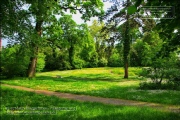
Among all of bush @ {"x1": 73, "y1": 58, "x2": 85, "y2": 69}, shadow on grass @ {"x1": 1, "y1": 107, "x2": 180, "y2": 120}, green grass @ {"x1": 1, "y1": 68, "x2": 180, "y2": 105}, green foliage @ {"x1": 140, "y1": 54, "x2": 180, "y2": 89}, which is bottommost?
green grass @ {"x1": 1, "y1": 68, "x2": 180, "y2": 105}

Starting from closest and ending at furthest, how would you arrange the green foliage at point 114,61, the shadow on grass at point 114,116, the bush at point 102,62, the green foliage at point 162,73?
the shadow on grass at point 114,116
the green foliage at point 162,73
the green foliage at point 114,61
the bush at point 102,62

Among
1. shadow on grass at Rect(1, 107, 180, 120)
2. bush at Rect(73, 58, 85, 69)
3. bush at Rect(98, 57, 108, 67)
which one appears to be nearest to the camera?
shadow on grass at Rect(1, 107, 180, 120)

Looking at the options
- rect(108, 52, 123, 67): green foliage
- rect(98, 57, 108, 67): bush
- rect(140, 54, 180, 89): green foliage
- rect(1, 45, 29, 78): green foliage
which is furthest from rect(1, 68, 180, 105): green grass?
rect(98, 57, 108, 67): bush

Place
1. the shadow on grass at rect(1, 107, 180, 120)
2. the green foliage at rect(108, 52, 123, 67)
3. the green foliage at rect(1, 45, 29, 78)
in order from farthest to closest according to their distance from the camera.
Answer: the green foliage at rect(108, 52, 123, 67), the green foliage at rect(1, 45, 29, 78), the shadow on grass at rect(1, 107, 180, 120)

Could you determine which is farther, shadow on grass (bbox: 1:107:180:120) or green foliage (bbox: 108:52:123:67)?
green foliage (bbox: 108:52:123:67)

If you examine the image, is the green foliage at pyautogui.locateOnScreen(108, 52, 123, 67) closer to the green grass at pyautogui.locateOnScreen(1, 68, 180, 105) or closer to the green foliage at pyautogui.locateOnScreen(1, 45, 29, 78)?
the green grass at pyautogui.locateOnScreen(1, 68, 180, 105)

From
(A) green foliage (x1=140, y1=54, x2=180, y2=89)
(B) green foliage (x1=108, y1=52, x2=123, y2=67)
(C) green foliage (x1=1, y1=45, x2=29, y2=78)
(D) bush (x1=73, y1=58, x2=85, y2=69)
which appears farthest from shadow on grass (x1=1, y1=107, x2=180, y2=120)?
(B) green foliage (x1=108, y1=52, x2=123, y2=67)

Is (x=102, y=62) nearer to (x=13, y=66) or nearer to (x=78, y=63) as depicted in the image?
(x=78, y=63)

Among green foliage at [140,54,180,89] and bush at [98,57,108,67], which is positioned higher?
bush at [98,57,108,67]

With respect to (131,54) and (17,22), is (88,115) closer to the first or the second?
(17,22)

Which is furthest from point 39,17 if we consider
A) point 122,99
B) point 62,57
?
point 62,57

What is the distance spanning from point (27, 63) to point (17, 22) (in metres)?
16.3

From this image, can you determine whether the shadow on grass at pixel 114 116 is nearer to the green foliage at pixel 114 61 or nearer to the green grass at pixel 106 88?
the green grass at pixel 106 88

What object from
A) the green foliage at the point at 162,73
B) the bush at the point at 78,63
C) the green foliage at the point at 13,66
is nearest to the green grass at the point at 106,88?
the green foliage at the point at 162,73
